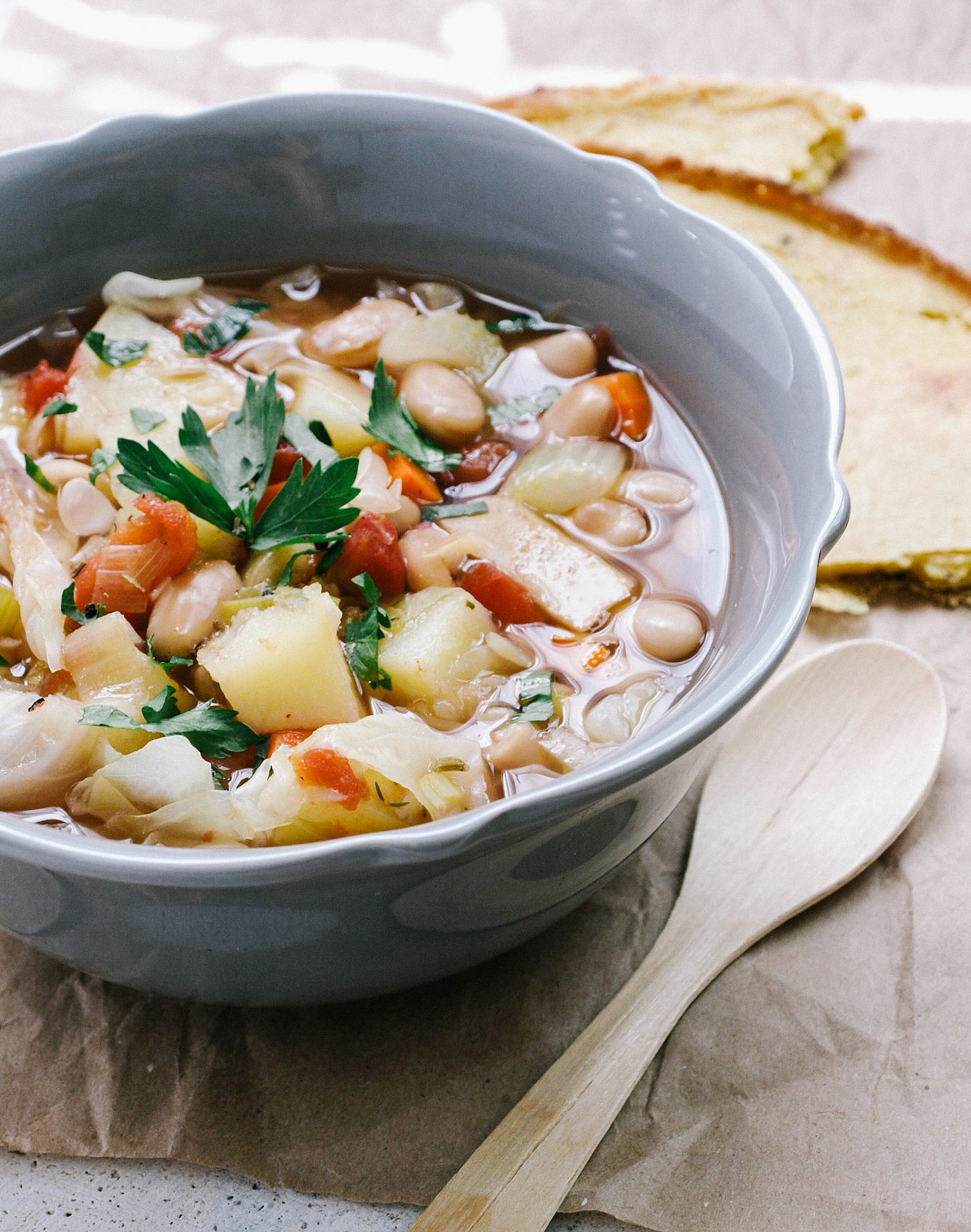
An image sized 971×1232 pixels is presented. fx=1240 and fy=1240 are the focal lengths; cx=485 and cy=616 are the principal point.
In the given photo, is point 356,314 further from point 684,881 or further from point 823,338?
point 684,881

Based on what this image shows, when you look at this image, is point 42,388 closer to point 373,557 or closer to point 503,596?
point 373,557

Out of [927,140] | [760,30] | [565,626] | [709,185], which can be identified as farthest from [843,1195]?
[760,30]

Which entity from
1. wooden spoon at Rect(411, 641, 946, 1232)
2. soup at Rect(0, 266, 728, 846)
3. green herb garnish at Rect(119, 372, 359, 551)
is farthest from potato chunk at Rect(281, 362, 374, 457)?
wooden spoon at Rect(411, 641, 946, 1232)

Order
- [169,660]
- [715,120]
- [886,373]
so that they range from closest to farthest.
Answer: [169,660] → [886,373] → [715,120]

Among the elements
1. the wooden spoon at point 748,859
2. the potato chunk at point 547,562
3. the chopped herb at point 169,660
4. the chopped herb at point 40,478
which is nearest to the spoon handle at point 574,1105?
the wooden spoon at point 748,859

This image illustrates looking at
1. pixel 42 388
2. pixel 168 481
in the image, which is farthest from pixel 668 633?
pixel 42 388

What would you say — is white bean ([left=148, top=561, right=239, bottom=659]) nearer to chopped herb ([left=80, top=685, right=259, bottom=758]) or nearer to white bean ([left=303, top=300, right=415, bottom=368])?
chopped herb ([left=80, top=685, right=259, bottom=758])
